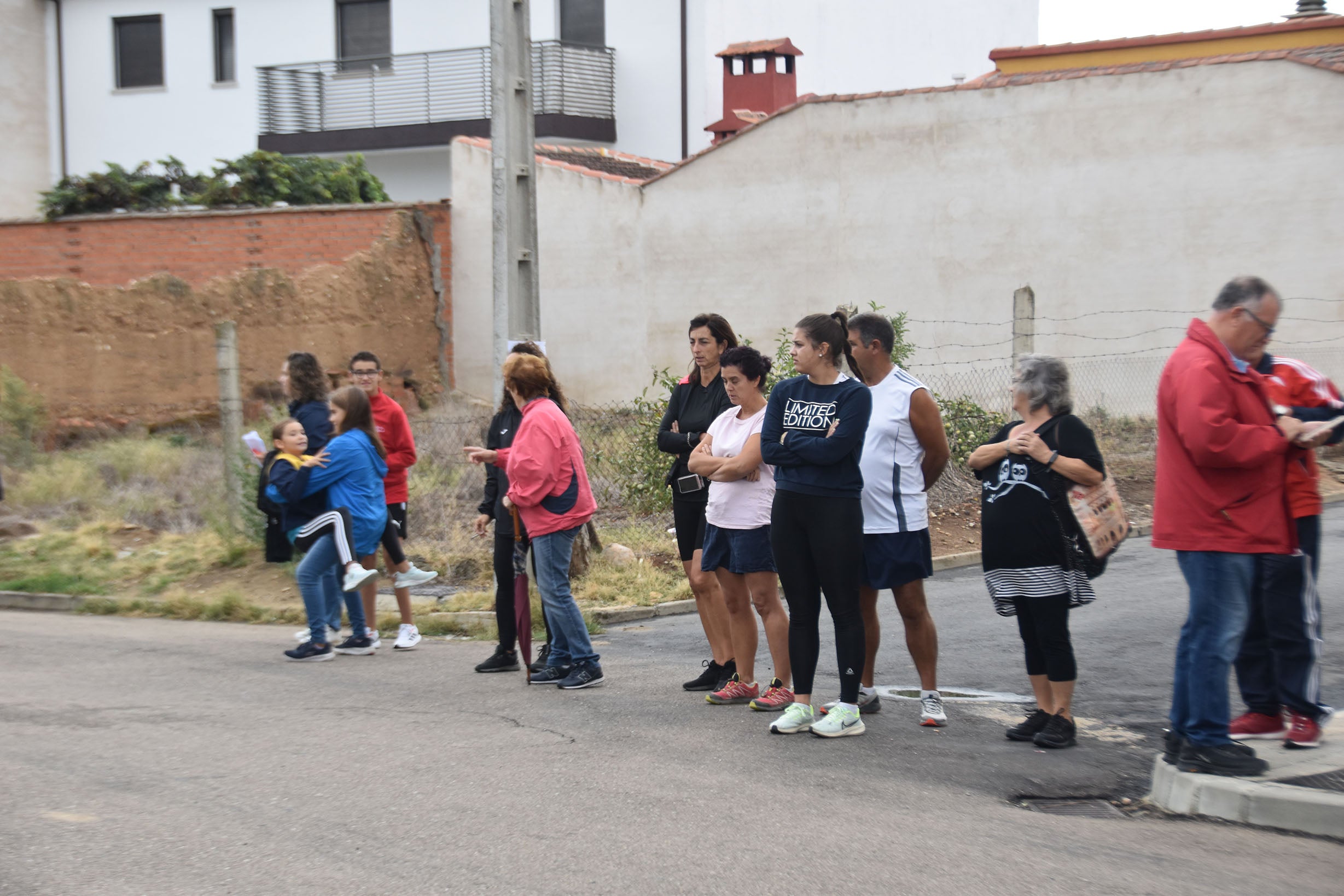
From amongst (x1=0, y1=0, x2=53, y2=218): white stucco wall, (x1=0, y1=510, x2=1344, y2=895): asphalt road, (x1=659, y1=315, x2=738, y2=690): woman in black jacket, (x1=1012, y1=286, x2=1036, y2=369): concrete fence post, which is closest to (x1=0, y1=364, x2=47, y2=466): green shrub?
(x1=0, y1=510, x2=1344, y2=895): asphalt road

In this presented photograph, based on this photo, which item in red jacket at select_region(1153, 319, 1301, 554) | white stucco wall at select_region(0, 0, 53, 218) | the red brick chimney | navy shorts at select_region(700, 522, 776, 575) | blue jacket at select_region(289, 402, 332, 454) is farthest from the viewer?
white stucco wall at select_region(0, 0, 53, 218)

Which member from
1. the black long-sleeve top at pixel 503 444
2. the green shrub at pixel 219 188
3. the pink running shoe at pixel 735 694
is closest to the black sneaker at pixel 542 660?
the black long-sleeve top at pixel 503 444

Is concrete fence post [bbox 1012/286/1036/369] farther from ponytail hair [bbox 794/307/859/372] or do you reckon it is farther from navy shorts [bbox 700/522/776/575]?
ponytail hair [bbox 794/307/859/372]

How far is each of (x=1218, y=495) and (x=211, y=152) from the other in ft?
98.8

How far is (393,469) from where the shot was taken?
858 cm

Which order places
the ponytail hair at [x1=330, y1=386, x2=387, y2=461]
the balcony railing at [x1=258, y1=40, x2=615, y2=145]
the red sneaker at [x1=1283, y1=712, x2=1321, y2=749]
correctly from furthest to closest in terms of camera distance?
the balcony railing at [x1=258, y1=40, x2=615, y2=145] < the ponytail hair at [x1=330, y1=386, x2=387, y2=461] < the red sneaker at [x1=1283, y1=712, x2=1321, y2=749]

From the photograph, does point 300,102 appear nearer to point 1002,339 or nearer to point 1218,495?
point 1002,339

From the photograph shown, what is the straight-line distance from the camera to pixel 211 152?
30812 millimetres

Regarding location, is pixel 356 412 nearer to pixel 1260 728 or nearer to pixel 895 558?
pixel 895 558

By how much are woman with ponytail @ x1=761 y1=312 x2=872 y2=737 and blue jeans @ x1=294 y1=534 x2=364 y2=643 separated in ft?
10.4

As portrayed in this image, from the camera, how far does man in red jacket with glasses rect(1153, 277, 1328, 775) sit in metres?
4.59

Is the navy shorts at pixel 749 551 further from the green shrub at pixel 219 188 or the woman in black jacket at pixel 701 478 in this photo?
the green shrub at pixel 219 188

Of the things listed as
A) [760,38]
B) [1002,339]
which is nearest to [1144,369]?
[1002,339]

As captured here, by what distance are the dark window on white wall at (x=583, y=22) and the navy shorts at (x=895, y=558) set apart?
23.6 metres
